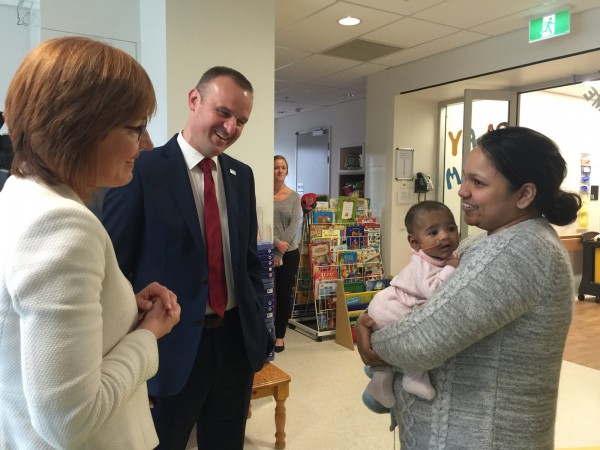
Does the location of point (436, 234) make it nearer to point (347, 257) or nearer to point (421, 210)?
point (421, 210)

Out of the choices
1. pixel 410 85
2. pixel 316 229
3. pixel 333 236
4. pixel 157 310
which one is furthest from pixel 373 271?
pixel 157 310

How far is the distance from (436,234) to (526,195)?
14.5 inches

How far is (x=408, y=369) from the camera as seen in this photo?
1085 millimetres

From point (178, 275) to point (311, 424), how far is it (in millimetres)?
1832

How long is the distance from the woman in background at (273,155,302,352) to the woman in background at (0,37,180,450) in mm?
3195

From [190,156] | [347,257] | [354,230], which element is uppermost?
[190,156]

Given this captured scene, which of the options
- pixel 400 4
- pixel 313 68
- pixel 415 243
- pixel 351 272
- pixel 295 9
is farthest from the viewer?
pixel 313 68

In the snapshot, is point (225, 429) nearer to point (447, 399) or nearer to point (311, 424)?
point (447, 399)

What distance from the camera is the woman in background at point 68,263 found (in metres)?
0.64

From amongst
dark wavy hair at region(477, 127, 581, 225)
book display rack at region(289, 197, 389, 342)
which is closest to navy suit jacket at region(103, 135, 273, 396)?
dark wavy hair at region(477, 127, 581, 225)

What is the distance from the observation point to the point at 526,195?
3.49 feet

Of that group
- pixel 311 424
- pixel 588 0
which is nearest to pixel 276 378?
pixel 311 424

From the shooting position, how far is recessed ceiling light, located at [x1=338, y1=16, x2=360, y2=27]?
3924mm

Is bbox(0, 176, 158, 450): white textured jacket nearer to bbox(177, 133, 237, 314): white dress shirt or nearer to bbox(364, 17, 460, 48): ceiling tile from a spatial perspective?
bbox(177, 133, 237, 314): white dress shirt
